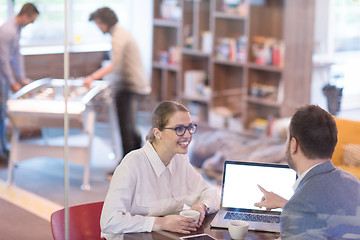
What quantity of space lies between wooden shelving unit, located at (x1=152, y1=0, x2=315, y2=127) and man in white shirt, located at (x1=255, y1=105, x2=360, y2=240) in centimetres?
331

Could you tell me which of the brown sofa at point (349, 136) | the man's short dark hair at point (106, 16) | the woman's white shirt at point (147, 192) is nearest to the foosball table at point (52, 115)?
the man's short dark hair at point (106, 16)

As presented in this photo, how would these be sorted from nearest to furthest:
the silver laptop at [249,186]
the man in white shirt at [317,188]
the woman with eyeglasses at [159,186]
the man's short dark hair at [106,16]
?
the man in white shirt at [317,188], the woman with eyeglasses at [159,186], the silver laptop at [249,186], the man's short dark hair at [106,16]

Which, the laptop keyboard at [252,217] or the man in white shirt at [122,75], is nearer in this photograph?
the laptop keyboard at [252,217]

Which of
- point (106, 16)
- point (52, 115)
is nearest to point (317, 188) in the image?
point (52, 115)

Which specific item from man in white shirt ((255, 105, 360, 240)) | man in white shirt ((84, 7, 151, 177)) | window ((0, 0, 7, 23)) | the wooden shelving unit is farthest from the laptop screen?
the wooden shelving unit

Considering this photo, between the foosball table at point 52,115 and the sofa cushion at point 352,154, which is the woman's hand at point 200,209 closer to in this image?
the foosball table at point 52,115

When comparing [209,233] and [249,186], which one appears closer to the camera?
[209,233]

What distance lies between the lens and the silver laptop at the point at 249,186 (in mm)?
2188

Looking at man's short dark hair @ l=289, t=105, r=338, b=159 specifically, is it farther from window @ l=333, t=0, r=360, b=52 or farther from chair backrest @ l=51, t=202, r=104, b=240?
window @ l=333, t=0, r=360, b=52

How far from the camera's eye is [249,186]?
223cm

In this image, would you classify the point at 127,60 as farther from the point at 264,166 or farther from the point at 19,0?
the point at 264,166

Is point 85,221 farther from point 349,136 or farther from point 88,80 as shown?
point 349,136

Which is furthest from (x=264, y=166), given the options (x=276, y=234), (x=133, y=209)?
(x=133, y=209)

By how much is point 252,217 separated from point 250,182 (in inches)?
5.4
